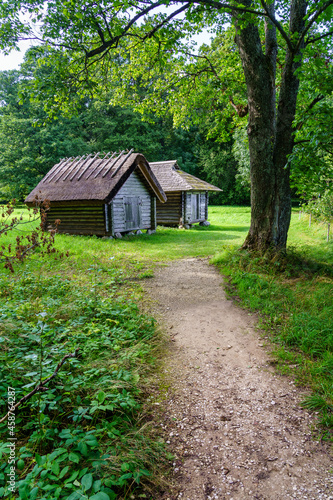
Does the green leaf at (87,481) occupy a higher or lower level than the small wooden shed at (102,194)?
lower

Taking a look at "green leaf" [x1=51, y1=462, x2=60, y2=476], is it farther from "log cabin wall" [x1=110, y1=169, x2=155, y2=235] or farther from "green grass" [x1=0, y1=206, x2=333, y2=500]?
"log cabin wall" [x1=110, y1=169, x2=155, y2=235]

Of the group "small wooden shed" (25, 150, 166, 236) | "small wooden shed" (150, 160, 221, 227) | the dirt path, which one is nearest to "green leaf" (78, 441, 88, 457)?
the dirt path

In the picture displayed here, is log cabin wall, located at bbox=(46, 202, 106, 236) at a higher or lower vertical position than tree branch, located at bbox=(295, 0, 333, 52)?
lower

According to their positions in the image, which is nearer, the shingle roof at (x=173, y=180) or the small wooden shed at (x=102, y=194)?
the small wooden shed at (x=102, y=194)

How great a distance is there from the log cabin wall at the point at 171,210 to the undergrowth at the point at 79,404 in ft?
54.2

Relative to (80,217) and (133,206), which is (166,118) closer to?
(133,206)

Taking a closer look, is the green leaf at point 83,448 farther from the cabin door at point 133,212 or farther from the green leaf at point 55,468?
the cabin door at point 133,212

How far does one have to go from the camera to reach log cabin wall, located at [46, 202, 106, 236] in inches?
576

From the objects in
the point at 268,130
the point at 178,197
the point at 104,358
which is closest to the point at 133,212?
the point at 178,197

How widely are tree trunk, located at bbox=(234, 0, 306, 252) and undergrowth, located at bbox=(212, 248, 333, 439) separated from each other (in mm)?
777

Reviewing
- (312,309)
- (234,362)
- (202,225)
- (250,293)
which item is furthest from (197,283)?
(202,225)

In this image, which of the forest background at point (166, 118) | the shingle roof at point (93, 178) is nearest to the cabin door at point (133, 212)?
the shingle roof at point (93, 178)

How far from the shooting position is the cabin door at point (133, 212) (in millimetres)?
15633

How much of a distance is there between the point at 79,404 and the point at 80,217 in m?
13.5
